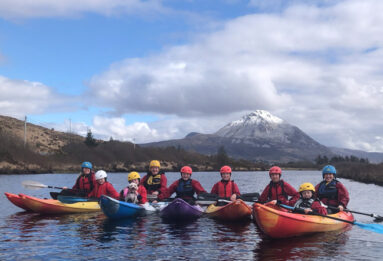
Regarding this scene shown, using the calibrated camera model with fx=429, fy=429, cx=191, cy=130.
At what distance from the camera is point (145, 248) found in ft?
44.2

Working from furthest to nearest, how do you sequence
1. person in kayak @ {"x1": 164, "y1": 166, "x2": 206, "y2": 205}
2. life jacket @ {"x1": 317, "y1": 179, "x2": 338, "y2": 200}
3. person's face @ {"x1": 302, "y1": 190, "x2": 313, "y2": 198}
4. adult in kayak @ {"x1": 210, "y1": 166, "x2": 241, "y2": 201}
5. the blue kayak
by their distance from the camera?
person in kayak @ {"x1": 164, "y1": 166, "x2": 206, "y2": 205} < adult in kayak @ {"x1": 210, "y1": 166, "x2": 241, "y2": 201} < the blue kayak < life jacket @ {"x1": 317, "y1": 179, "x2": 338, "y2": 200} < person's face @ {"x1": 302, "y1": 190, "x2": 313, "y2": 198}

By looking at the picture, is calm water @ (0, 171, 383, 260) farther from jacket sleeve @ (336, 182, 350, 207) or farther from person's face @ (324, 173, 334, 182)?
person's face @ (324, 173, 334, 182)

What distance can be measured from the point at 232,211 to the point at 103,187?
6248mm

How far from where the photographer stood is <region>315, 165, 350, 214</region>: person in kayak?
16.9 meters

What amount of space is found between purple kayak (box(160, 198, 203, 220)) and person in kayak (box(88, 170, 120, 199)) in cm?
241

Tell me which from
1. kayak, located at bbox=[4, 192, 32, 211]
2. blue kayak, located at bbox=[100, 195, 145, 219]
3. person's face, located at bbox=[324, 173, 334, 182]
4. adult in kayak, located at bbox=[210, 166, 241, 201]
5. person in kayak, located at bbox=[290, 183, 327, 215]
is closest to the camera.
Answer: person in kayak, located at bbox=[290, 183, 327, 215]

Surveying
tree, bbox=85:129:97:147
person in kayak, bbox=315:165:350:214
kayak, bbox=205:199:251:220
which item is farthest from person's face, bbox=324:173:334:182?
tree, bbox=85:129:97:147

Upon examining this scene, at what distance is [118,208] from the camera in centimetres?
1811

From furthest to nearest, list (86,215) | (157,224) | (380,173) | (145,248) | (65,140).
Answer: (65,140), (380,173), (86,215), (157,224), (145,248)

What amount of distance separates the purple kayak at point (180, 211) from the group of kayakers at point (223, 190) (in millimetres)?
691

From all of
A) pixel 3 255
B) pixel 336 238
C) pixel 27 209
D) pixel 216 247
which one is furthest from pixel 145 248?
pixel 27 209

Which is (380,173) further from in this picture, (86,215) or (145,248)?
(145,248)

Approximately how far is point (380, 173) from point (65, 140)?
85610 mm

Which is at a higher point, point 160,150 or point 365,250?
point 160,150
